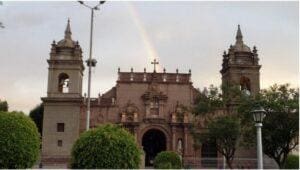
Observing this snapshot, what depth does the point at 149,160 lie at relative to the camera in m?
49.4

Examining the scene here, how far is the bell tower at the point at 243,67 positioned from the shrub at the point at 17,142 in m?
31.7

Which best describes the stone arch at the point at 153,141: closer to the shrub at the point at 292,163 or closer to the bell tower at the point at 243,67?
the bell tower at the point at 243,67

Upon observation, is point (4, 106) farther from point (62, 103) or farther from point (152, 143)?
point (152, 143)

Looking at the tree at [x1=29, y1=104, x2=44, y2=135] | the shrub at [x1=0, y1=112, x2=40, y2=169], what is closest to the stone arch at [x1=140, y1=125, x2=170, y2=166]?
the tree at [x1=29, y1=104, x2=44, y2=135]

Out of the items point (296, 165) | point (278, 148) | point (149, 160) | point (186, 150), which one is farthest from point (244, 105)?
point (149, 160)

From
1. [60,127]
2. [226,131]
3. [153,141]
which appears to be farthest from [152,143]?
[226,131]

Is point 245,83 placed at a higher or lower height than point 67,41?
lower

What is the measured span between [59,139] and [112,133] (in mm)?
29546

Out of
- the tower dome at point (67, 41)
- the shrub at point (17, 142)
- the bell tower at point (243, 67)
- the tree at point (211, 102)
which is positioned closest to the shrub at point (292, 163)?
the tree at point (211, 102)

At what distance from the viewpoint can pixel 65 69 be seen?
48531 mm

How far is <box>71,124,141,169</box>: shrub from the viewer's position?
57.3 feet

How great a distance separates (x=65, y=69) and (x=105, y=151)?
105 feet

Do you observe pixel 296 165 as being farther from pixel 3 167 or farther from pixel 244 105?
pixel 3 167

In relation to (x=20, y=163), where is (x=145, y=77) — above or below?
above
